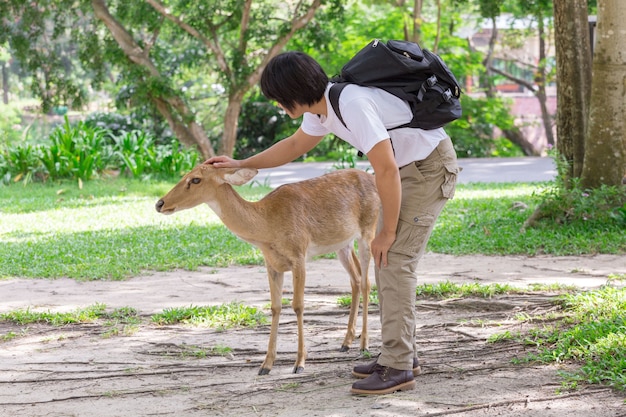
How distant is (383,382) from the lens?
176 inches

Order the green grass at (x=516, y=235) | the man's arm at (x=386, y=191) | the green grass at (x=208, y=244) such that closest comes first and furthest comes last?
the man's arm at (x=386, y=191) < the green grass at (x=208, y=244) < the green grass at (x=516, y=235)

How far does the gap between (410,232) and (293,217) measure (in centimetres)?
96

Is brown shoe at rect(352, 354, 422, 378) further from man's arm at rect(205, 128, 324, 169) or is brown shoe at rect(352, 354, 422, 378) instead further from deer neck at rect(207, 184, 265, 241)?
man's arm at rect(205, 128, 324, 169)

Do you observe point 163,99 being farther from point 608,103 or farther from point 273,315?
point 273,315

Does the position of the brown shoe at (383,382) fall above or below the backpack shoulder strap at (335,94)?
below

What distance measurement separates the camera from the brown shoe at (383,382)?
14.7ft

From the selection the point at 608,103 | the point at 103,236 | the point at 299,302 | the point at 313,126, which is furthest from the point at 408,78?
the point at 103,236

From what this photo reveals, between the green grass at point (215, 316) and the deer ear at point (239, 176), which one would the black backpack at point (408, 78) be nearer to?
the deer ear at point (239, 176)

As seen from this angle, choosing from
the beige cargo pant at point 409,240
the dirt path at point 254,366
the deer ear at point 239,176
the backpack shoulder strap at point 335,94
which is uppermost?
the backpack shoulder strap at point 335,94

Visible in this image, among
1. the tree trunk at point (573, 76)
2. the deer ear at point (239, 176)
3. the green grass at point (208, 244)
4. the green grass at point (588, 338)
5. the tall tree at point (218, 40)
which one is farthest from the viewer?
the tall tree at point (218, 40)

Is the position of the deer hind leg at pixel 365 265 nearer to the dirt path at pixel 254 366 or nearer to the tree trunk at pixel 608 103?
the dirt path at pixel 254 366

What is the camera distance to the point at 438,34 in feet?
68.5

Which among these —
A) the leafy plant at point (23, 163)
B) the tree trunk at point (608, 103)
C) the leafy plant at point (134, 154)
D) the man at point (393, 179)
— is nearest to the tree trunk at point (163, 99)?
the leafy plant at point (134, 154)

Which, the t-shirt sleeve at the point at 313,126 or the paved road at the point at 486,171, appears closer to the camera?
the t-shirt sleeve at the point at 313,126
